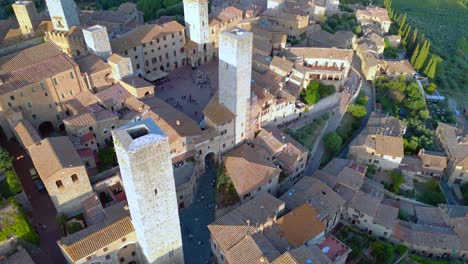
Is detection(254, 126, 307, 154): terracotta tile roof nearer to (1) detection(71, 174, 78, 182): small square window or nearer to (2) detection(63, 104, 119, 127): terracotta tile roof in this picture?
(2) detection(63, 104, 119, 127): terracotta tile roof

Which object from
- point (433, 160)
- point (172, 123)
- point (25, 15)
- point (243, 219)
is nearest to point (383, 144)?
point (433, 160)

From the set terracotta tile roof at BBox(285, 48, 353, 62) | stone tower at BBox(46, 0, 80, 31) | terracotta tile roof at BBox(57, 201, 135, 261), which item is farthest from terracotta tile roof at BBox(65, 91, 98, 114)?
terracotta tile roof at BBox(285, 48, 353, 62)

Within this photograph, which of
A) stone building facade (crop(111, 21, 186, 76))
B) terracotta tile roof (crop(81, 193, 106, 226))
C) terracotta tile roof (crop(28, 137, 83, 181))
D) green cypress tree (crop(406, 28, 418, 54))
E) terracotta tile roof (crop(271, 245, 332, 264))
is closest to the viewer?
terracotta tile roof (crop(271, 245, 332, 264))

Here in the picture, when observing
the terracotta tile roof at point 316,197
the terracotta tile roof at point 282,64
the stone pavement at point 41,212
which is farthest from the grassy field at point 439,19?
the stone pavement at point 41,212

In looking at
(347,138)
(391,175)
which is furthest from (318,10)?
(391,175)

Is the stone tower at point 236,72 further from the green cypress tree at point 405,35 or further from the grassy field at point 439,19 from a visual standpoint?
the grassy field at point 439,19

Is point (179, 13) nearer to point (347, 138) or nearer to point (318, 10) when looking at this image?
point (318, 10)
